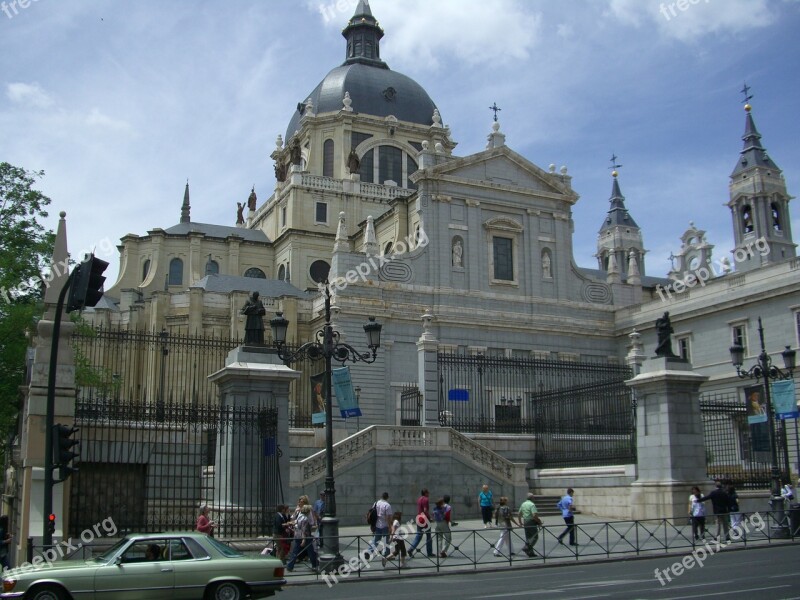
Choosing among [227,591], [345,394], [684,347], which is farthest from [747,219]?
[227,591]

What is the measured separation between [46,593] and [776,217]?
76.8 meters

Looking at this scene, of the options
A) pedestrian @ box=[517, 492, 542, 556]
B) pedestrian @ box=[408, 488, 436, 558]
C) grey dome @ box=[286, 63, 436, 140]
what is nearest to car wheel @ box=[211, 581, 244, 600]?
pedestrian @ box=[408, 488, 436, 558]

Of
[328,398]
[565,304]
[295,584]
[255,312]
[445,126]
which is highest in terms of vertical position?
[445,126]

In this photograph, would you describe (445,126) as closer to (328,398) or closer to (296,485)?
(296,485)

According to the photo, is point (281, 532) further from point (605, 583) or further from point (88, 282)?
point (88, 282)

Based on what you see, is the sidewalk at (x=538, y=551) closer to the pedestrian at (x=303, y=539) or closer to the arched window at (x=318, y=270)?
the pedestrian at (x=303, y=539)

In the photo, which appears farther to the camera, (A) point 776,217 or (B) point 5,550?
(A) point 776,217

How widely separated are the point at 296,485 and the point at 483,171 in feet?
96.2

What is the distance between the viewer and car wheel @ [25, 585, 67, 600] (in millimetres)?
11477

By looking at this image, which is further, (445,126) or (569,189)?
(445,126)

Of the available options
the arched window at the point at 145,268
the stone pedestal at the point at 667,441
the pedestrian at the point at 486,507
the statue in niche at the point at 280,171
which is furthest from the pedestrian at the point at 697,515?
the statue in niche at the point at 280,171

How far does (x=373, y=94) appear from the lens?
70.2 m

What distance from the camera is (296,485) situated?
24.2 metres

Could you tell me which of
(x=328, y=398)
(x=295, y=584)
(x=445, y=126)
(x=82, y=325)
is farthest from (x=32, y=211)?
(x=445, y=126)
